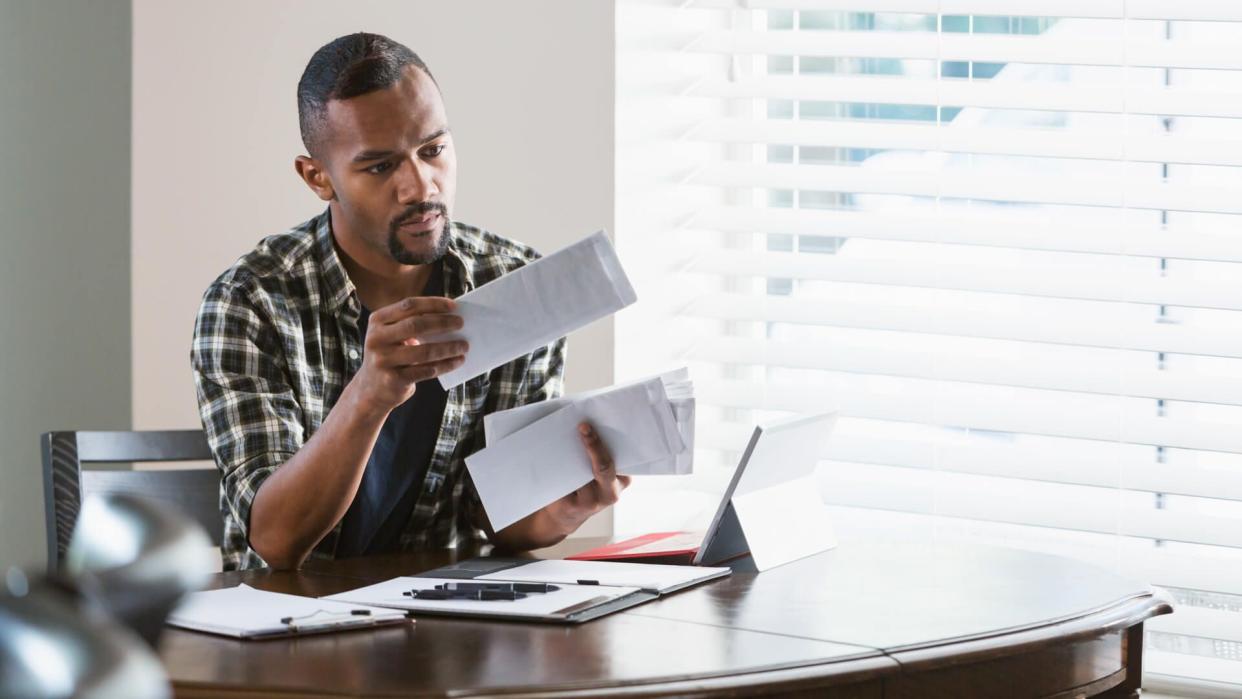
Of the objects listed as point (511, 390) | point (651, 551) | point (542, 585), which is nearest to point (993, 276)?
point (511, 390)

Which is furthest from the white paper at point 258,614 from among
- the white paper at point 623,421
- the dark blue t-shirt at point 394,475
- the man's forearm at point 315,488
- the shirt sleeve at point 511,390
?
the shirt sleeve at point 511,390

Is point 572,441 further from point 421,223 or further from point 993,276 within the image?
point 993,276

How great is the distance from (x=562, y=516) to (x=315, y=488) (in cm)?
Result: 31

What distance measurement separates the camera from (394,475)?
188 cm

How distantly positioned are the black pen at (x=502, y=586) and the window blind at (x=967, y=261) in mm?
1143

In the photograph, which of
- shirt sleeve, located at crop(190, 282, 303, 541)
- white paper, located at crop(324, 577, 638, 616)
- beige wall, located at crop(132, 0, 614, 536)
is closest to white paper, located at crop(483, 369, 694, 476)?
white paper, located at crop(324, 577, 638, 616)

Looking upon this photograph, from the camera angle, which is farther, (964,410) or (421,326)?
(964,410)

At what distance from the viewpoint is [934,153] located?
8.02 feet

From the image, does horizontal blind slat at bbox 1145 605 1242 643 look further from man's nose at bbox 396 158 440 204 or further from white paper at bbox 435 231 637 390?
man's nose at bbox 396 158 440 204

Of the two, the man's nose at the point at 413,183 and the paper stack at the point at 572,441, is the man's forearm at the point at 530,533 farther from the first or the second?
the man's nose at the point at 413,183

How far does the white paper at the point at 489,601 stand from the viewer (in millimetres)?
1298

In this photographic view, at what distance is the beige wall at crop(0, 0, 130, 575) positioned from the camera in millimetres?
2820

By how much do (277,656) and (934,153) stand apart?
5.47 feet

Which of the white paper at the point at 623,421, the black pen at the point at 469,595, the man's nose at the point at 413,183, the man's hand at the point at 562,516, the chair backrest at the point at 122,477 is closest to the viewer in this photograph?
the black pen at the point at 469,595
